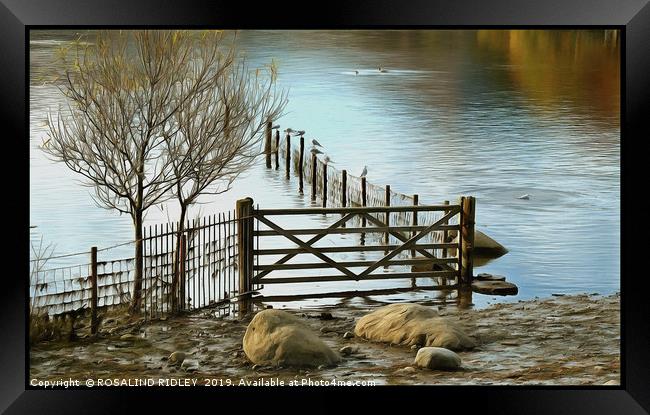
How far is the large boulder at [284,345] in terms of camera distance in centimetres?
738

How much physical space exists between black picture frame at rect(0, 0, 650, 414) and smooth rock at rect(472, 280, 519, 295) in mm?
1144

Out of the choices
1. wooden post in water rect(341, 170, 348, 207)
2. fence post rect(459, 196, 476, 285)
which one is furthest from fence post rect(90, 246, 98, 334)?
fence post rect(459, 196, 476, 285)

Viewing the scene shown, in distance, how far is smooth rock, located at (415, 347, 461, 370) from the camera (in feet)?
24.0

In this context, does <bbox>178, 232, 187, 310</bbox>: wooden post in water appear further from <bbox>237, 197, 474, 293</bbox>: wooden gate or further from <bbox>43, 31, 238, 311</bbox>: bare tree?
<bbox>237, 197, 474, 293</bbox>: wooden gate

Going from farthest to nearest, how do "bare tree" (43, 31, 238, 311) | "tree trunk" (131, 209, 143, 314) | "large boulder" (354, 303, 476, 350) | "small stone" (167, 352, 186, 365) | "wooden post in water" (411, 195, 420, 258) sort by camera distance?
"wooden post in water" (411, 195, 420, 258), "tree trunk" (131, 209, 143, 314), "bare tree" (43, 31, 238, 311), "large boulder" (354, 303, 476, 350), "small stone" (167, 352, 186, 365)

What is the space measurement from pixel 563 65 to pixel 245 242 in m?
2.87

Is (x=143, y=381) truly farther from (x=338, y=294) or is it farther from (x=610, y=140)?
(x=610, y=140)

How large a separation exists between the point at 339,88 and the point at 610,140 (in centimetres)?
204

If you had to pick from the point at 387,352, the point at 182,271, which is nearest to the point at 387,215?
the point at 387,352

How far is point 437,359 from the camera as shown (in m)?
7.32

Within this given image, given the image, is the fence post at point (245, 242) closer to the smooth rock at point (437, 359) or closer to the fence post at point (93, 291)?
the fence post at point (93, 291)
